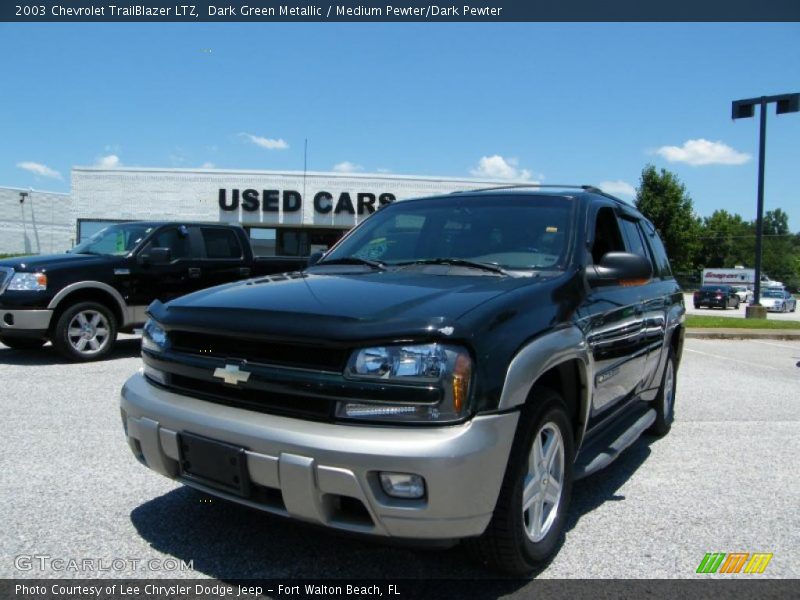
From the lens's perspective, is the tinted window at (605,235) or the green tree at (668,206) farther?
the green tree at (668,206)

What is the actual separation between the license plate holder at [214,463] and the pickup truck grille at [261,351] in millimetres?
349

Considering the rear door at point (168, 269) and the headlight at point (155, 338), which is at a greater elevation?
the rear door at point (168, 269)

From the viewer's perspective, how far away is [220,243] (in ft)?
29.6

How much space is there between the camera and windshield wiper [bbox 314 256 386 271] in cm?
344

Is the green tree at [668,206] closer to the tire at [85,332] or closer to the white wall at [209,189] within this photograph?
the white wall at [209,189]

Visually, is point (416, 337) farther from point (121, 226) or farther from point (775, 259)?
point (775, 259)

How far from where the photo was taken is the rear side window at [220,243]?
29.1ft

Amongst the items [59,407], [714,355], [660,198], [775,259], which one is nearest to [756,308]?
[714,355]

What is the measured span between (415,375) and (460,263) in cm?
119

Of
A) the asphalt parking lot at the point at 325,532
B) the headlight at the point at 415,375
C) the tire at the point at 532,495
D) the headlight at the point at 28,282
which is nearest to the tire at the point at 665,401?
the asphalt parking lot at the point at 325,532

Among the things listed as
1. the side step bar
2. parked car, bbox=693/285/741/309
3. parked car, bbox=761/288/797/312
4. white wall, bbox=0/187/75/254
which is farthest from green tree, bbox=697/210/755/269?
the side step bar

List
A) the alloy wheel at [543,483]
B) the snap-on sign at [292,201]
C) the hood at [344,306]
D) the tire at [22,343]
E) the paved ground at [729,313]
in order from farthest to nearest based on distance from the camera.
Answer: the snap-on sign at [292,201] < the paved ground at [729,313] < the tire at [22,343] < the alloy wheel at [543,483] < the hood at [344,306]

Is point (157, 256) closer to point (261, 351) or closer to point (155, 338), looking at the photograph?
point (155, 338)

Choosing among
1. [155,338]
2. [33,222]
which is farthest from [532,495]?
[33,222]
